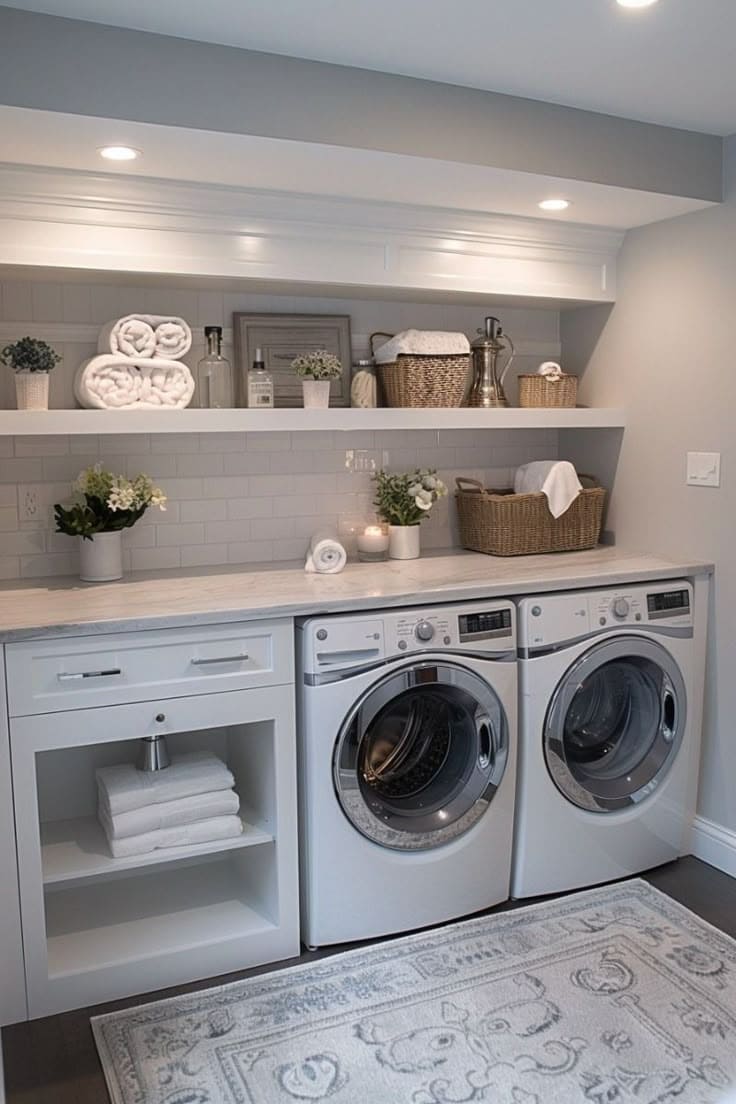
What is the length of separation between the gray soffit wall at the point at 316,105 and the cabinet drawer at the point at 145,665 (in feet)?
4.04

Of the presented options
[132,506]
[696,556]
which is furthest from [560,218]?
[132,506]

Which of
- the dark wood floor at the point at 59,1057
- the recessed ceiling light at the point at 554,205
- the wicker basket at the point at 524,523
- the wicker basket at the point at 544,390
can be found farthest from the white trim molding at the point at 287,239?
the dark wood floor at the point at 59,1057

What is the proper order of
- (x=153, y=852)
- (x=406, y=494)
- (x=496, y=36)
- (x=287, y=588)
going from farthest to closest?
(x=406, y=494) → (x=287, y=588) → (x=153, y=852) → (x=496, y=36)

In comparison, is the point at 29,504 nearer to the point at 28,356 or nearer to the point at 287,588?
the point at 28,356

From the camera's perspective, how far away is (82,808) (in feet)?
9.73

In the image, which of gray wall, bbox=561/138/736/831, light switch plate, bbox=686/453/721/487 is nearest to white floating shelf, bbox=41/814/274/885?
gray wall, bbox=561/138/736/831

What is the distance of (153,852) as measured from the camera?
2590mm

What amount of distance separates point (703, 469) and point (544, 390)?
0.65 meters

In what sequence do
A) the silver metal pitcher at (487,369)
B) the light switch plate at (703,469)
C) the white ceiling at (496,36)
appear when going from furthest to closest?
the silver metal pitcher at (487,369) → the light switch plate at (703,469) → the white ceiling at (496,36)

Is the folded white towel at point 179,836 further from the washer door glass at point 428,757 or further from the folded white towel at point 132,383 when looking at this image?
the folded white towel at point 132,383

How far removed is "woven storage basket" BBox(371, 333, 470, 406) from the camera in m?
3.21

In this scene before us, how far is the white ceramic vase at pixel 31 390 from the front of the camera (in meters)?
2.73

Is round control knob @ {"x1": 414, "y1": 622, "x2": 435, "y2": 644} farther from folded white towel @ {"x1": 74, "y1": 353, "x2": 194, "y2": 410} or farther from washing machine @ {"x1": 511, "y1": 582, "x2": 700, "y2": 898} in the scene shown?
folded white towel @ {"x1": 74, "y1": 353, "x2": 194, "y2": 410}

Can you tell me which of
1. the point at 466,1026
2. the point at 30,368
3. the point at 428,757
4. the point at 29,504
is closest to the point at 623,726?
the point at 428,757
